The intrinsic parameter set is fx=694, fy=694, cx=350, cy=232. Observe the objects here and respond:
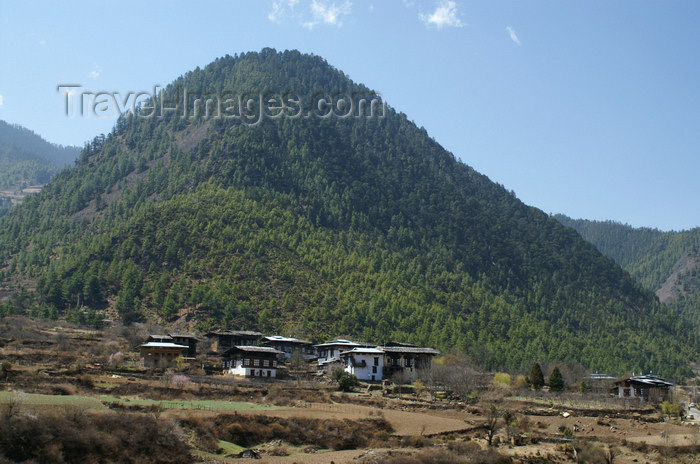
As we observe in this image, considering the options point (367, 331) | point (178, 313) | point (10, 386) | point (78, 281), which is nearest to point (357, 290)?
point (367, 331)

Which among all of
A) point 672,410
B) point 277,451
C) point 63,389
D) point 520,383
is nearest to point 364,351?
point 520,383

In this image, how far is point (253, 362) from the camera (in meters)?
80.0

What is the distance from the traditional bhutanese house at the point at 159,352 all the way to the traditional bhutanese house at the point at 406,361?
83.7 ft

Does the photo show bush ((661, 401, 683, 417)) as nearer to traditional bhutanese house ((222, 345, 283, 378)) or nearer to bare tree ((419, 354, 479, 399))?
bare tree ((419, 354, 479, 399))

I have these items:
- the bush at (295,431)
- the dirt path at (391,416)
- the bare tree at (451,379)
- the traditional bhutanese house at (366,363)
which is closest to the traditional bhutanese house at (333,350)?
the traditional bhutanese house at (366,363)

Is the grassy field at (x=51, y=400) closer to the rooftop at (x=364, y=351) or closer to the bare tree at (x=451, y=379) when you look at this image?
the bare tree at (x=451, y=379)

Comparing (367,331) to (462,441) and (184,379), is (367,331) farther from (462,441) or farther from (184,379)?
(462,441)

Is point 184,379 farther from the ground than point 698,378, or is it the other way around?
point 184,379

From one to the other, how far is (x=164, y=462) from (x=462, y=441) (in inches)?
856

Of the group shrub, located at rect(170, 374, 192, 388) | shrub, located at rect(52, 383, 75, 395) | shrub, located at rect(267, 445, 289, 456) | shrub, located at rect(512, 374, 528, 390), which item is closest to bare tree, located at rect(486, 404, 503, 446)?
shrub, located at rect(267, 445, 289, 456)

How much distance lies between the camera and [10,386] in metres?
47.2

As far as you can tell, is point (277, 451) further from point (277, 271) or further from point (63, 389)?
point (277, 271)

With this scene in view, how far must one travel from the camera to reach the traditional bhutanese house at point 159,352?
7706cm

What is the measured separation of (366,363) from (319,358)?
12809mm
